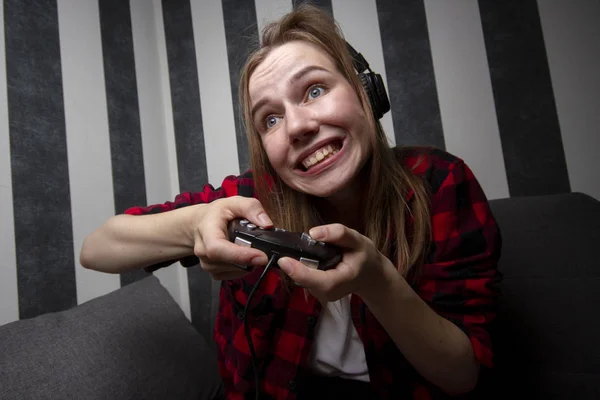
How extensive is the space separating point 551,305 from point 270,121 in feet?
2.87

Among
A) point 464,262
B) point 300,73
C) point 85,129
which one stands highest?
point 85,129

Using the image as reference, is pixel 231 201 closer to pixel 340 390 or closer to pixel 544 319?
pixel 340 390

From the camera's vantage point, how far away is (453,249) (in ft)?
2.26

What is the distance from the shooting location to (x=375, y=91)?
749 mm

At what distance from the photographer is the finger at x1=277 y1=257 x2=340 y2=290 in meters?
0.40

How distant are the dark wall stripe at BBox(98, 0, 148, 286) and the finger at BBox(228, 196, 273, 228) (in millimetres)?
1038

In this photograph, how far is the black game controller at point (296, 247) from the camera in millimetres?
405

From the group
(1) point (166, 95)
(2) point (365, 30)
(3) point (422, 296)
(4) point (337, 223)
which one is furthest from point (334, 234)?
(1) point (166, 95)

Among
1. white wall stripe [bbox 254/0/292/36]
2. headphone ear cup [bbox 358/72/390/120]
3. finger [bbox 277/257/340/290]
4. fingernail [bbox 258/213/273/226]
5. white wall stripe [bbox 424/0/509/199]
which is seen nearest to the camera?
finger [bbox 277/257/340/290]

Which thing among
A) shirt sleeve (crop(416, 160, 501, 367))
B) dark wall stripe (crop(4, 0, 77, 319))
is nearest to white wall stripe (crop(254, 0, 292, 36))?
dark wall stripe (crop(4, 0, 77, 319))

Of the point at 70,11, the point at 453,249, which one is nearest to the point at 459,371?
the point at 453,249

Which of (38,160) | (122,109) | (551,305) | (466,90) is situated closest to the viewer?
(551,305)

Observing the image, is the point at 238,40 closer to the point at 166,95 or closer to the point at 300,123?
the point at 166,95

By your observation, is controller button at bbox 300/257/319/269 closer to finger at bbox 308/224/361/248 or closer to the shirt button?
finger at bbox 308/224/361/248
